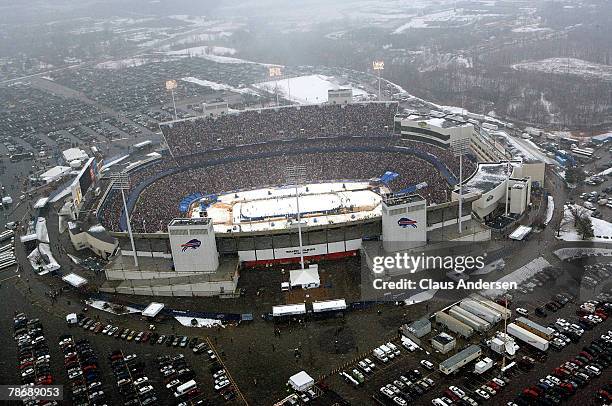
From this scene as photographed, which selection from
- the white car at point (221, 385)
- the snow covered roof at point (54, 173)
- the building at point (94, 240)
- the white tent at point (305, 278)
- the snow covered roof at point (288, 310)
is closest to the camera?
the white car at point (221, 385)

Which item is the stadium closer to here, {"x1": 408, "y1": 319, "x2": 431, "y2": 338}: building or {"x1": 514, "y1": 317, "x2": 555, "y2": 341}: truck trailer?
{"x1": 408, "y1": 319, "x2": 431, "y2": 338}: building

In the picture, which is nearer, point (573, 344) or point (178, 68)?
point (573, 344)

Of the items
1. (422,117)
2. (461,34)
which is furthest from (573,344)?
(461,34)

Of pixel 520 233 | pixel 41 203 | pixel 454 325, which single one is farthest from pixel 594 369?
pixel 41 203

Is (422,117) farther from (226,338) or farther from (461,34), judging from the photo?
(461,34)

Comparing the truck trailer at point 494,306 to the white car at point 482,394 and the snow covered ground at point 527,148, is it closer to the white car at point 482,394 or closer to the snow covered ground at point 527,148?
the white car at point 482,394

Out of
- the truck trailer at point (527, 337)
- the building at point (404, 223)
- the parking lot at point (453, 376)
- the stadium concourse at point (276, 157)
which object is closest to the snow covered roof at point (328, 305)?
the parking lot at point (453, 376)
